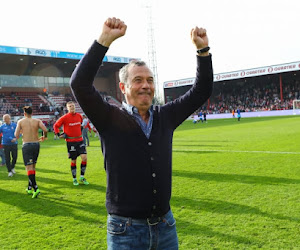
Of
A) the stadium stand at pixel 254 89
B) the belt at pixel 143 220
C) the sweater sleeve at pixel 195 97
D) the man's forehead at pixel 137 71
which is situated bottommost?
the belt at pixel 143 220

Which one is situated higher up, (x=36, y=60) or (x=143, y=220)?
(x=36, y=60)

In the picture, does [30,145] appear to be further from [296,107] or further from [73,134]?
[296,107]

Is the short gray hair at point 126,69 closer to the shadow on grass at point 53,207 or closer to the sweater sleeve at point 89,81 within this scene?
the sweater sleeve at point 89,81

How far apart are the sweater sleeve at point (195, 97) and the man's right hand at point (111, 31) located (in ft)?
2.35

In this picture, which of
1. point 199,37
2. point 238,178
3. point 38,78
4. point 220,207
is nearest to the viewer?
point 199,37

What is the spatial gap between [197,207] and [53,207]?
287 centimetres

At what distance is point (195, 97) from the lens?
2.47m

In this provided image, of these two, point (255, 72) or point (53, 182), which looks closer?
point (53, 182)

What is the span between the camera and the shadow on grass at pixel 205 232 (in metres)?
4.14

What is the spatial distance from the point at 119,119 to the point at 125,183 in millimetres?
437

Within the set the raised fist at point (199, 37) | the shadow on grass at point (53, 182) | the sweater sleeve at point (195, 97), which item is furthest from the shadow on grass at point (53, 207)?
the raised fist at point (199, 37)

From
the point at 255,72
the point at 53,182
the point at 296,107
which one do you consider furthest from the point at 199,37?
the point at 255,72

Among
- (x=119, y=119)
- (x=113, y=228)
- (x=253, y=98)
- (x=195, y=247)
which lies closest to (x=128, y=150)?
(x=119, y=119)

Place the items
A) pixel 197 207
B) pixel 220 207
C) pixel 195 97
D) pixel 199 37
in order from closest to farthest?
pixel 199 37 → pixel 195 97 → pixel 220 207 → pixel 197 207
